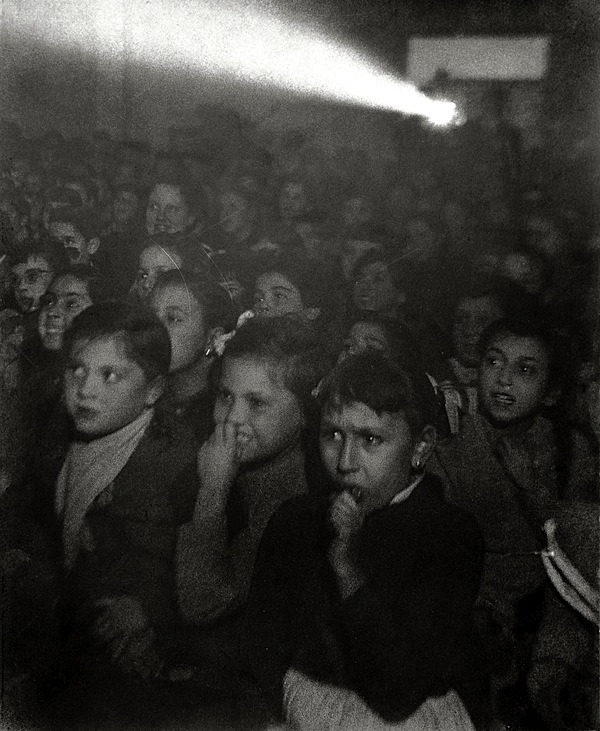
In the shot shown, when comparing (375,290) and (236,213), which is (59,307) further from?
(375,290)

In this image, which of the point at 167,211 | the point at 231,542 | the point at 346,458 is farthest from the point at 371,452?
the point at 167,211

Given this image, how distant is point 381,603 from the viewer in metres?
3.19

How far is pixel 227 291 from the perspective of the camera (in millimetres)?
3242

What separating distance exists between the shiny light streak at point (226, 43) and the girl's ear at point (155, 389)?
1222mm

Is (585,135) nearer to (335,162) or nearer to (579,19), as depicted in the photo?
(579,19)

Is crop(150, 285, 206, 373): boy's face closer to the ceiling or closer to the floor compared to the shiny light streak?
closer to the floor

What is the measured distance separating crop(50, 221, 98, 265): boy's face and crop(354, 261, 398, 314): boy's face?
1.09 metres

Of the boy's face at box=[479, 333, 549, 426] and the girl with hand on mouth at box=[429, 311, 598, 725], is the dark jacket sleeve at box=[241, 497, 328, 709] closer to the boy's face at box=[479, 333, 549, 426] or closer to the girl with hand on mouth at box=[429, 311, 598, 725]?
the girl with hand on mouth at box=[429, 311, 598, 725]

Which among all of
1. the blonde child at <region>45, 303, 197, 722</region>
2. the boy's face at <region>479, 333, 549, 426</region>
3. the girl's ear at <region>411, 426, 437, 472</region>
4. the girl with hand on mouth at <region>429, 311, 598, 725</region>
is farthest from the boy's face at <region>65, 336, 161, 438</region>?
the boy's face at <region>479, 333, 549, 426</region>

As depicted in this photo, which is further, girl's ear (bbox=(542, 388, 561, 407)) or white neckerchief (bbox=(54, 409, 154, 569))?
white neckerchief (bbox=(54, 409, 154, 569))

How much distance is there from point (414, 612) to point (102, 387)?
151 cm

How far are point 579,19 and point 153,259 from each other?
1889 millimetres

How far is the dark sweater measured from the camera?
319 centimetres

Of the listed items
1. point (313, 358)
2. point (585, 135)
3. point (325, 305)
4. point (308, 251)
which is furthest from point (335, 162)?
point (585, 135)
